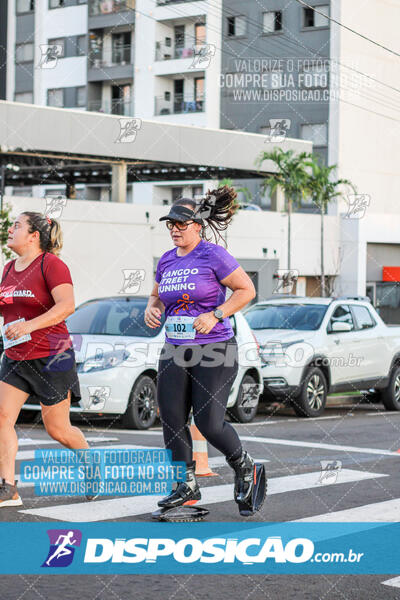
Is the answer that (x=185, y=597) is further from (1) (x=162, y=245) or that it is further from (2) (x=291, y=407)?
(1) (x=162, y=245)

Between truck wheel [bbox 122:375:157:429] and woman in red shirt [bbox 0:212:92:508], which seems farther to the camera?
truck wheel [bbox 122:375:157:429]

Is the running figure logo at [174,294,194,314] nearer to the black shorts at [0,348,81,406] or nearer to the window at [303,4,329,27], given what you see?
the black shorts at [0,348,81,406]

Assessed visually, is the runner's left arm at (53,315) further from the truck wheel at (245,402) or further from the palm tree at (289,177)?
the palm tree at (289,177)

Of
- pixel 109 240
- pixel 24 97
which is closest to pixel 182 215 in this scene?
pixel 109 240

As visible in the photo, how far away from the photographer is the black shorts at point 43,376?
7.11 meters

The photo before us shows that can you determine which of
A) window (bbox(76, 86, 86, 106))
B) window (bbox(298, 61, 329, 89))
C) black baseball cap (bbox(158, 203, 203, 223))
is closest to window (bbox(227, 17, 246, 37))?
window (bbox(298, 61, 329, 89))

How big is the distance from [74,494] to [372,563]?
2579 millimetres

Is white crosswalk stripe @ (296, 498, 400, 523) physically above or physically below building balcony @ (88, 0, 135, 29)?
below

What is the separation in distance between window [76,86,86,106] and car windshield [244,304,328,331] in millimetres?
44846

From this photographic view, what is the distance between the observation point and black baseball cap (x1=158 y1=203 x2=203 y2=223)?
6.90 metres

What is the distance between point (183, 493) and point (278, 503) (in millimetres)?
928

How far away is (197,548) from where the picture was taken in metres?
6.07

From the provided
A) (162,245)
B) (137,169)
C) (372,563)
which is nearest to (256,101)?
(137,169)

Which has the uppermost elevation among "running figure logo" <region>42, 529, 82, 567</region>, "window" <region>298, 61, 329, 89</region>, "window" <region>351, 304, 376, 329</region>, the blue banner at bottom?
"window" <region>298, 61, 329, 89</region>
